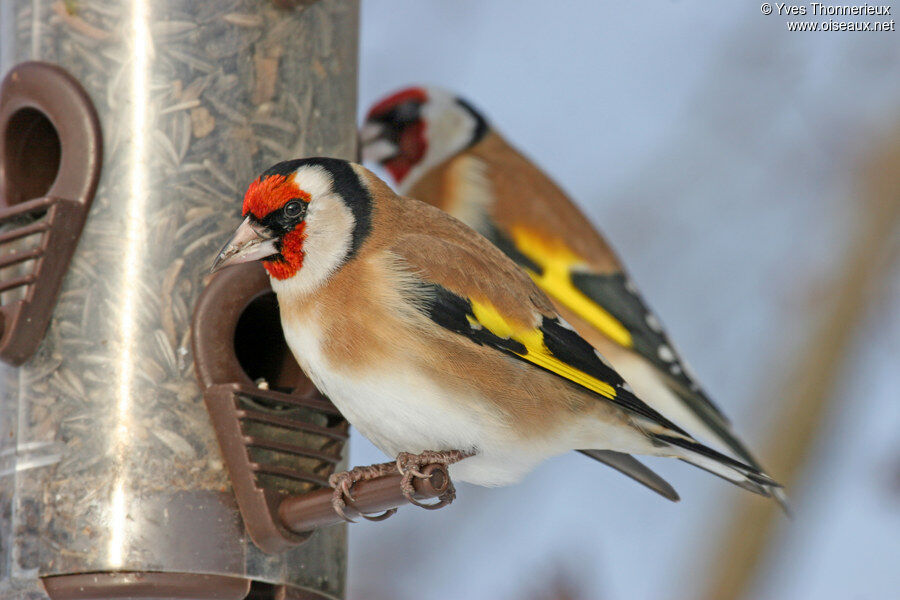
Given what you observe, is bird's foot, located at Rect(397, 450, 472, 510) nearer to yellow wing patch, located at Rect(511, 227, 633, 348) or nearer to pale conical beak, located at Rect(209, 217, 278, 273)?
pale conical beak, located at Rect(209, 217, 278, 273)

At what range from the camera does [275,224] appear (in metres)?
4.52

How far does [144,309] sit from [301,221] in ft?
2.28

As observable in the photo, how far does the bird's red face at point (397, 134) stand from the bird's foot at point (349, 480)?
318 centimetres

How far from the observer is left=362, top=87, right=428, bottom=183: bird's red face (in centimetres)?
739

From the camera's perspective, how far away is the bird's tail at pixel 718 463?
4414 mm

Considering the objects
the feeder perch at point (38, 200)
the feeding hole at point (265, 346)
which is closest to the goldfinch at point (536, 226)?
the feeding hole at point (265, 346)

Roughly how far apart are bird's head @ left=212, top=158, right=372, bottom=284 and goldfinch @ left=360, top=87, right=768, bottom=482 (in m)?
2.07

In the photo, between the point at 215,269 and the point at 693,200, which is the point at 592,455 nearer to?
the point at 215,269

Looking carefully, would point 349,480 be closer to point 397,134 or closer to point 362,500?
point 362,500

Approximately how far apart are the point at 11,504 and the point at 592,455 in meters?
2.14

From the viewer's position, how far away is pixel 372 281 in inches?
175

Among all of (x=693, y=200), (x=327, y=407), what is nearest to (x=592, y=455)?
(x=327, y=407)

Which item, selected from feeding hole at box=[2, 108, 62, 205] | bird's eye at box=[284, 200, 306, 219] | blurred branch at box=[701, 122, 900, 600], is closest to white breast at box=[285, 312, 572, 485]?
bird's eye at box=[284, 200, 306, 219]

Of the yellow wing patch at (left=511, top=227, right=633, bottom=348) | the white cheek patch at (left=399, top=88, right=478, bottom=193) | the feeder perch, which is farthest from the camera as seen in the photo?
the white cheek patch at (left=399, top=88, right=478, bottom=193)
